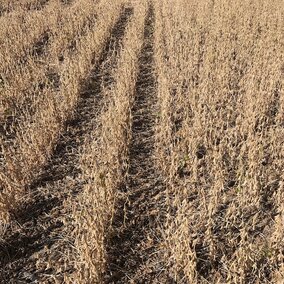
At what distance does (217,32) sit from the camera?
27.6ft

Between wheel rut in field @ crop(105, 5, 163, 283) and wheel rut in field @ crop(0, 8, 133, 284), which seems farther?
wheel rut in field @ crop(0, 8, 133, 284)

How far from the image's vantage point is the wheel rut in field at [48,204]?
3416mm

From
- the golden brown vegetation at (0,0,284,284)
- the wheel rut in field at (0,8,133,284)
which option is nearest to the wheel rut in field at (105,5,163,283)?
the golden brown vegetation at (0,0,284,284)

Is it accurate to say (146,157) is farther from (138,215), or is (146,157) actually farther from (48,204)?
(48,204)

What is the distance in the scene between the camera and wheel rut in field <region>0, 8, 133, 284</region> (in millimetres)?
3416

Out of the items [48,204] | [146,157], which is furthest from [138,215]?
[146,157]

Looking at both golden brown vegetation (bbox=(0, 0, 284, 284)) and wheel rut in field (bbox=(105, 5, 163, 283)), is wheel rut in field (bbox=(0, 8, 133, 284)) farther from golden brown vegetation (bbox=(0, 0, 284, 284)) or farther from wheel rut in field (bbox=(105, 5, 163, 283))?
wheel rut in field (bbox=(105, 5, 163, 283))

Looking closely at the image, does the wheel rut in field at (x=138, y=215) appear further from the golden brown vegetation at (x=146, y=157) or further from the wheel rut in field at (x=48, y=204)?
the wheel rut in field at (x=48, y=204)

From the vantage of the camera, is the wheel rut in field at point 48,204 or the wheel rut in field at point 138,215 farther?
the wheel rut in field at point 48,204

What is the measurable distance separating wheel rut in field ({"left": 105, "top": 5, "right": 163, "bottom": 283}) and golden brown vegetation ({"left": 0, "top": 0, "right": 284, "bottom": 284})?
0.5 inches

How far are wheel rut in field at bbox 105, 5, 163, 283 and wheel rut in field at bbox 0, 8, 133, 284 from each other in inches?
22.4

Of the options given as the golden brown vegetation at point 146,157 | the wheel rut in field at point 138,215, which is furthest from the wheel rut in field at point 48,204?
the wheel rut in field at point 138,215

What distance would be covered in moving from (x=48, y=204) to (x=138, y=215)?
0.97 meters

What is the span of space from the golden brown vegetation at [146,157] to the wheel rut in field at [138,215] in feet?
0.04
